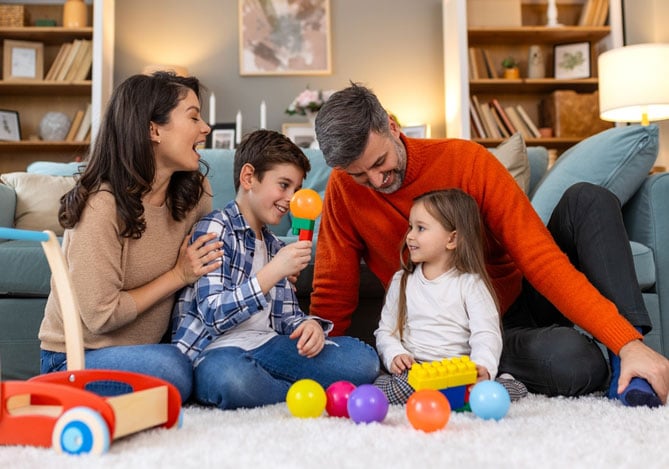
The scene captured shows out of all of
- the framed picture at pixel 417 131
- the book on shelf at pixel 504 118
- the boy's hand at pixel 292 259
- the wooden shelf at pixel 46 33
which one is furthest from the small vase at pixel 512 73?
the boy's hand at pixel 292 259

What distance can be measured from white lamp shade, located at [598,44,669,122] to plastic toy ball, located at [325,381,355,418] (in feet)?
9.06

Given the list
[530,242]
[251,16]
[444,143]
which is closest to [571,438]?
[530,242]

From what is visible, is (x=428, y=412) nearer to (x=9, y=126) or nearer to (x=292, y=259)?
(x=292, y=259)

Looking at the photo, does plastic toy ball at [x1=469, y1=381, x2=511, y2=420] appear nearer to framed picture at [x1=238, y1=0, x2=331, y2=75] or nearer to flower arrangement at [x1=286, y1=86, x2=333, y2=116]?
flower arrangement at [x1=286, y1=86, x2=333, y2=116]

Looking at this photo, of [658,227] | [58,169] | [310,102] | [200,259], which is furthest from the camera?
[310,102]

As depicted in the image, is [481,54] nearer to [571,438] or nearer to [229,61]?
[229,61]

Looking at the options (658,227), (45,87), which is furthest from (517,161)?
(45,87)

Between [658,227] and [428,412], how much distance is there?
1131mm

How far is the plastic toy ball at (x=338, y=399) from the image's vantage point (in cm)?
125

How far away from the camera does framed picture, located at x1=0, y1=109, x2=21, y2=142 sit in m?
4.03

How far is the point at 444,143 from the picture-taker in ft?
5.34

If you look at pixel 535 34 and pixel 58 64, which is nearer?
pixel 58 64

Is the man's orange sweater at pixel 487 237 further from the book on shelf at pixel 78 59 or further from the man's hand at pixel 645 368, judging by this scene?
the book on shelf at pixel 78 59

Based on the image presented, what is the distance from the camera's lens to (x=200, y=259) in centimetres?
148
